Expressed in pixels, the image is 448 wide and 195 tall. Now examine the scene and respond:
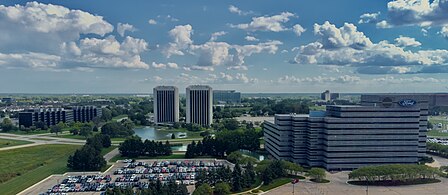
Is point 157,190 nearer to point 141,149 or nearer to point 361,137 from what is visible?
point 141,149

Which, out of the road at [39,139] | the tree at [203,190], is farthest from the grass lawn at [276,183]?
the road at [39,139]

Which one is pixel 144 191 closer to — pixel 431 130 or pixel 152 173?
pixel 152 173

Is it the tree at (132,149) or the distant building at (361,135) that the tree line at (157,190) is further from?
the tree at (132,149)

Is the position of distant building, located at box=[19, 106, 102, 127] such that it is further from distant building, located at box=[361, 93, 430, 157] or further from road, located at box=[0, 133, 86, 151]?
distant building, located at box=[361, 93, 430, 157]

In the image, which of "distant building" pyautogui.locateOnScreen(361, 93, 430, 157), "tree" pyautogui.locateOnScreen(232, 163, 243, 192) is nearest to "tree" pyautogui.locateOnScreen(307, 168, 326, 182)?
"tree" pyautogui.locateOnScreen(232, 163, 243, 192)

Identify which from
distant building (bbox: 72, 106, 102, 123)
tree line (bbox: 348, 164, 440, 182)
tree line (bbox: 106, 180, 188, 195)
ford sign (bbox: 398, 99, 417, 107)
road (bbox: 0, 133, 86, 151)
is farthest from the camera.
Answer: distant building (bbox: 72, 106, 102, 123)

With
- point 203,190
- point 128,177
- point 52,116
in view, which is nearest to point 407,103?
point 203,190
